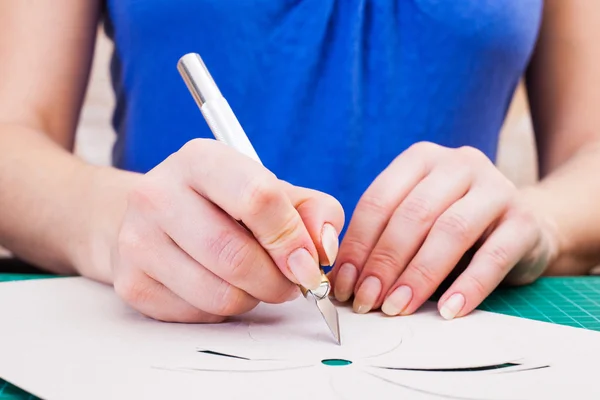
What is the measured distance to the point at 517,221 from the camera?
527 mm

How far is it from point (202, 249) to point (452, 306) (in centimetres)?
20

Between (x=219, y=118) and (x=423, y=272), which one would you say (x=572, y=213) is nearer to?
(x=423, y=272)

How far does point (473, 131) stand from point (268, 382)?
556mm

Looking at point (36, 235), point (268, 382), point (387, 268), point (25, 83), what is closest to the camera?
point (268, 382)

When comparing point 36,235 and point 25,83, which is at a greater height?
point 25,83

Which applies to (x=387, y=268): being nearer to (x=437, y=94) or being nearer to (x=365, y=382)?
(x=365, y=382)

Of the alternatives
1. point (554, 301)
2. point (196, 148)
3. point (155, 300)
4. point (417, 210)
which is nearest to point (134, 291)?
point (155, 300)

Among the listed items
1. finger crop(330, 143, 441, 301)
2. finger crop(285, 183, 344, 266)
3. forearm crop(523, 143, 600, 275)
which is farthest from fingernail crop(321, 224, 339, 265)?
forearm crop(523, 143, 600, 275)

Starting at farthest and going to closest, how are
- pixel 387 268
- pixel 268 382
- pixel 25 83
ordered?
pixel 25 83 → pixel 387 268 → pixel 268 382

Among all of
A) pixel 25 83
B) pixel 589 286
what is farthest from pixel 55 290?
pixel 589 286

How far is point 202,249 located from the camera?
0.39m

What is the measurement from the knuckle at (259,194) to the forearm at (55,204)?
17 centimetres

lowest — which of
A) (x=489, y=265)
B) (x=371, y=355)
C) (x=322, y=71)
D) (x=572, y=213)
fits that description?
(x=371, y=355)

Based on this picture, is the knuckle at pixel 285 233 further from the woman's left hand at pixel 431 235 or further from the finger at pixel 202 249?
the woman's left hand at pixel 431 235
